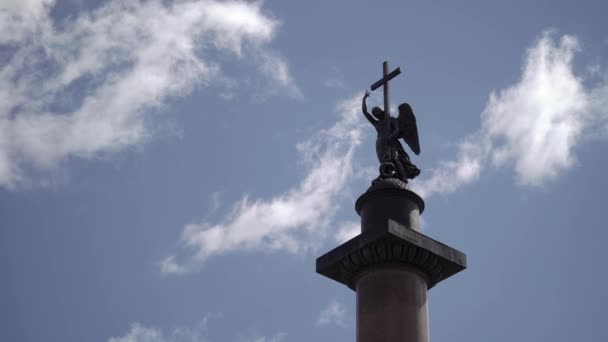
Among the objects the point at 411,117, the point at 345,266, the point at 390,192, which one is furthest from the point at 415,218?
the point at 411,117

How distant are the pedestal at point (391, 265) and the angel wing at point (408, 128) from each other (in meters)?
2.17

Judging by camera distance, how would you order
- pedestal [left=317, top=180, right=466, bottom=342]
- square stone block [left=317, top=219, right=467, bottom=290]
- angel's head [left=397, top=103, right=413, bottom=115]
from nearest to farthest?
1. pedestal [left=317, top=180, right=466, bottom=342]
2. square stone block [left=317, top=219, right=467, bottom=290]
3. angel's head [left=397, top=103, right=413, bottom=115]

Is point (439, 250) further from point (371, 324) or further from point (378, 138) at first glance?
point (378, 138)

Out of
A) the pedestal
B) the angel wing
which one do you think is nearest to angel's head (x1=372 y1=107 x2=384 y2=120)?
the angel wing

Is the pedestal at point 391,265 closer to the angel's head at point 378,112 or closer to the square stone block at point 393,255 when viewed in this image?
the square stone block at point 393,255

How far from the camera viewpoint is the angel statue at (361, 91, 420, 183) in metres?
16.7

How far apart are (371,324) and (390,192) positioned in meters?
2.82

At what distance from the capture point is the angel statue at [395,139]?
657 inches

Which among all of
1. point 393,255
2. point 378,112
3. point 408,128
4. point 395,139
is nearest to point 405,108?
point 408,128

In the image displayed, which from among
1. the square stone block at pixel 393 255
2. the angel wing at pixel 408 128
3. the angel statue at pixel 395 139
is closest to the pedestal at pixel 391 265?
the square stone block at pixel 393 255

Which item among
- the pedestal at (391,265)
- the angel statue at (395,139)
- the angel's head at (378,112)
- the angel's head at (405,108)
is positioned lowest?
the pedestal at (391,265)

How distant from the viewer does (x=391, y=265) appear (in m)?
14.7

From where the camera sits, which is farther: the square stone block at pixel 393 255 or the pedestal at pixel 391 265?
the square stone block at pixel 393 255

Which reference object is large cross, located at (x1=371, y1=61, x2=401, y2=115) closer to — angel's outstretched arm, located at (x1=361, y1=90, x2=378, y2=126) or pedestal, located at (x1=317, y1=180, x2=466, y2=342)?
angel's outstretched arm, located at (x1=361, y1=90, x2=378, y2=126)
